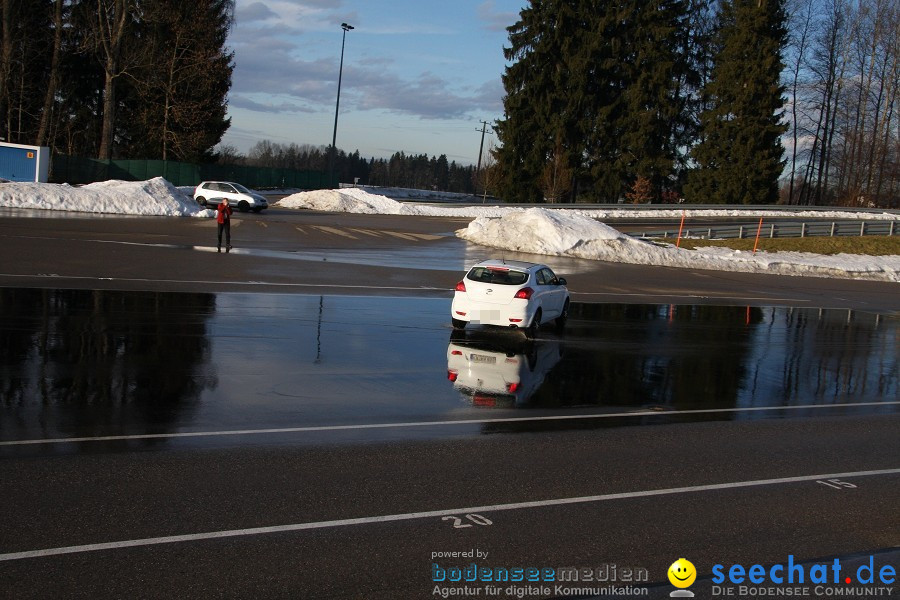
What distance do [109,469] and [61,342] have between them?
632 centimetres

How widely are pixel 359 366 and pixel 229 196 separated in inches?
1432

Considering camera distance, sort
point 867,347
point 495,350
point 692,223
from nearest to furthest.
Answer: point 495,350
point 867,347
point 692,223

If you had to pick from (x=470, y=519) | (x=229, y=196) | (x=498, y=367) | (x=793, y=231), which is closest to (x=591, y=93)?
(x=793, y=231)

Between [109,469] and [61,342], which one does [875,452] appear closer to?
[109,469]

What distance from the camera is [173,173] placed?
2509 inches

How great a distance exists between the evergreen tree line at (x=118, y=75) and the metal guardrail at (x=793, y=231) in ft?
110

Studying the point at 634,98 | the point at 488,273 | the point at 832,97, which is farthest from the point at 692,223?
the point at 488,273

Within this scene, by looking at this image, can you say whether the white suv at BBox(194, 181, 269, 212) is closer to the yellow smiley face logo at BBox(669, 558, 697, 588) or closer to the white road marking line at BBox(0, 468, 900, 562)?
the white road marking line at BBox(0, 468, 900, 562)

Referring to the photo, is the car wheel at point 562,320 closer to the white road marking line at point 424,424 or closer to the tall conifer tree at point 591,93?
the white road marking line at point 424,424

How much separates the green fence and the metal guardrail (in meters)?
34.0

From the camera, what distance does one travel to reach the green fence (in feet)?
181

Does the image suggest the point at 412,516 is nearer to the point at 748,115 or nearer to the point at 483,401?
the point at 483,401

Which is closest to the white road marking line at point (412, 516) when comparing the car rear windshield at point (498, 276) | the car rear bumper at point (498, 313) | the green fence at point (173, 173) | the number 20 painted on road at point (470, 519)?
the number 20 painted on road at point (470, 519)

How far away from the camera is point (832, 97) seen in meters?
77.3
